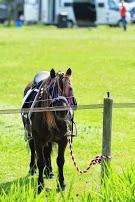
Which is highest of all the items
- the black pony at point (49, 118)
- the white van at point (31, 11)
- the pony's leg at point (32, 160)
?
the black pony at point (49, 118)

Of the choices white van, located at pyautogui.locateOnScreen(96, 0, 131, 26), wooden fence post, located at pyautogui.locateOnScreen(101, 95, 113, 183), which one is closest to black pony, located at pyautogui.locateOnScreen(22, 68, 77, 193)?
wooden fence post, located at pyautogui.locateOnScreen(101, 95, 113, 183)

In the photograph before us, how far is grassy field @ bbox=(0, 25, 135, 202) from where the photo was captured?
20.4ft

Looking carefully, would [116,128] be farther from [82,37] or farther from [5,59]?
[82,37]

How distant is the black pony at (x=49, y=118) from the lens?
8.23m

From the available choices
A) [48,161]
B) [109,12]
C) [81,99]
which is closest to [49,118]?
[48,161]

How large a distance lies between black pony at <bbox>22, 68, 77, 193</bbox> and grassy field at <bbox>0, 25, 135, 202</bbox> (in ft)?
1.30

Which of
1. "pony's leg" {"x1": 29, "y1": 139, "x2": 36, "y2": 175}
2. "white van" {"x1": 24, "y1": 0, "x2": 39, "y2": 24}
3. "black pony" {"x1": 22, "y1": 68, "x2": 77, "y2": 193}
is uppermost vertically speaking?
"black pony" {"x1": 22, "y1": 68, "x2": 77, "y2": 193}

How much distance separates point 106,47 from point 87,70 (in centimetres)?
781

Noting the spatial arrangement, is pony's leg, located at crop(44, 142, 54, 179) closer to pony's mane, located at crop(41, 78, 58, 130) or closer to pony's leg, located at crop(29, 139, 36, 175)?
pony's leg, located at crop(29, 139, 36, 175)

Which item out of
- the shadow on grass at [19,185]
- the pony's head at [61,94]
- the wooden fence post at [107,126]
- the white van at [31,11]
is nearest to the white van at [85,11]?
the white van at [31,11]

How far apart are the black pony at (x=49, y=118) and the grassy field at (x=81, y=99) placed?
0.40 meters

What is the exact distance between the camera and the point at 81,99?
17172mm

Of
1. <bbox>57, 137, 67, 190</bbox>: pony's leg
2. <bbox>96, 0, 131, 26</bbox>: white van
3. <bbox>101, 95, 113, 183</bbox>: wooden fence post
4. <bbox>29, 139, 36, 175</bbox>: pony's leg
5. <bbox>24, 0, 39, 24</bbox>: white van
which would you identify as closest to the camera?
<bbox>101, 95, 113, 183</bbox>: wooden fence post

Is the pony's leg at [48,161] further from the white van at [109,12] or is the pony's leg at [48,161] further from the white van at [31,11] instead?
the white van at [31,11]
